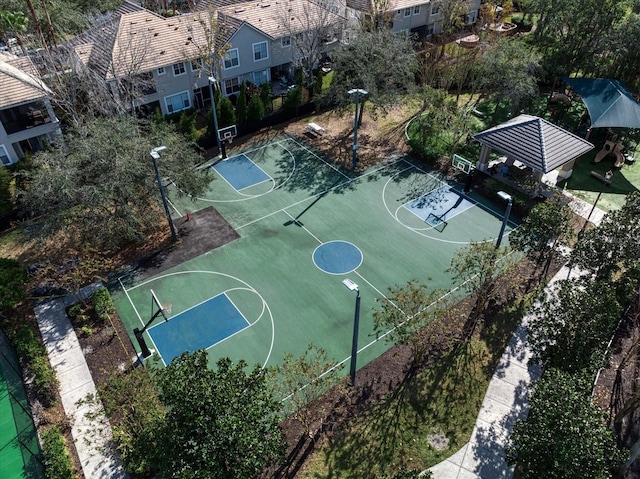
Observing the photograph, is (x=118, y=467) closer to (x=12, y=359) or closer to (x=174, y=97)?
(x=12, y=359)

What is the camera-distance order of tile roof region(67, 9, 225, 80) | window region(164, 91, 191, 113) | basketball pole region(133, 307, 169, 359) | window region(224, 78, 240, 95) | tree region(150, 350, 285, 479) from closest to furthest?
1. tree region(150, 350, 285, 479)
2. basketball pole region(133, 307, 169, 359)
3. tile roof region(67, 9, 225, 80)
4. window region(164, 91, 191, 113)
5. window region(224, 78, 240, 95)

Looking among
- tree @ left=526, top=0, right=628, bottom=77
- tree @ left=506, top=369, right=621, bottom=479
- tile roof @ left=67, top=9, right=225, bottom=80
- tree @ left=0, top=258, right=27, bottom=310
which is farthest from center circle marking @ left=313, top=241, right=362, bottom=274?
tree @ left=526, top=0, right=628, bottom=77

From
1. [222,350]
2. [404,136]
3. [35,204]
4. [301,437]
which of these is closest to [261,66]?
[404,136]

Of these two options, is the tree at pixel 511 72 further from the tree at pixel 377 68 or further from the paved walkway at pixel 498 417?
the paved walkway at pixel 498 417

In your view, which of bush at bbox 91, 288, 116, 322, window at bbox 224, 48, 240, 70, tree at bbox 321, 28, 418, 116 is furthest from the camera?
window at bbox 224, 48, 240, 70

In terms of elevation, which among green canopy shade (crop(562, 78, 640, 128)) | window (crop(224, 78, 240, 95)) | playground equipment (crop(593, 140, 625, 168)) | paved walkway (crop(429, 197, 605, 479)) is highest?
green canopy shade (crop(562, 78, 640, 128))

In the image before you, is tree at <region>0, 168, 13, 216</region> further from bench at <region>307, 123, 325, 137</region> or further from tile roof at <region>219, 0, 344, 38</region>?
tile roof at <region>219, 0, 344, 38</region>

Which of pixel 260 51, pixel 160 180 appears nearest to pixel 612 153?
pixel 260 51
